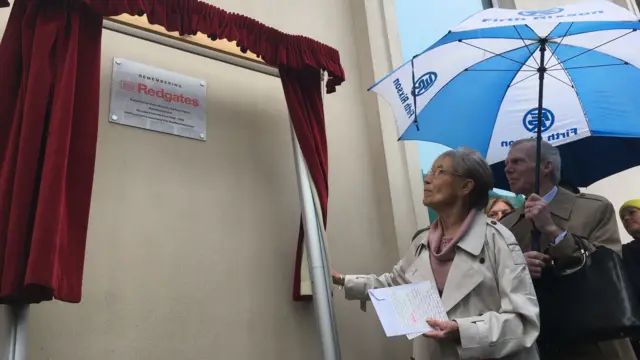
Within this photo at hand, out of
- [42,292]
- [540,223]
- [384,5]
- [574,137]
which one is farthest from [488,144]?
[42,292]

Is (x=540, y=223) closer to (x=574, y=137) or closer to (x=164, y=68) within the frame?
(x=574, y=137)

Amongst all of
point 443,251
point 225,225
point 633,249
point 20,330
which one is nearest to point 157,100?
point 225,225

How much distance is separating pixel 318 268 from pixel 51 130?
0.94 m

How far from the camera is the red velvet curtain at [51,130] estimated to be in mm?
1359

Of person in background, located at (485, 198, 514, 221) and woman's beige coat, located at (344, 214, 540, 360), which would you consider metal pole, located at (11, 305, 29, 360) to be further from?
person in background, located at (485, 198, 514, 221)

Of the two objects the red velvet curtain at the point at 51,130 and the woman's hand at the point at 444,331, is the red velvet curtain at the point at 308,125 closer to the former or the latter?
the red velvet curtain at the point at 51,130

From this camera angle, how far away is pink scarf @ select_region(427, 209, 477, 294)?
162 cm

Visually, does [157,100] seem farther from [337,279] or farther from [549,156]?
[549,156]

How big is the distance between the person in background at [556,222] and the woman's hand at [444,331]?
1.28 feet

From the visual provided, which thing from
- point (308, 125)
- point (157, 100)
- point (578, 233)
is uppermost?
point (157, 100)

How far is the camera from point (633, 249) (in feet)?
7.50

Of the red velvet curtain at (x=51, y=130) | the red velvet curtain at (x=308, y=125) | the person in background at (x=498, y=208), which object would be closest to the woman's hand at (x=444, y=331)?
the red velvet curtain at (x=308, y=125)

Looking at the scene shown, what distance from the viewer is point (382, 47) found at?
2846mm

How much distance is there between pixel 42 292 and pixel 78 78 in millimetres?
630
